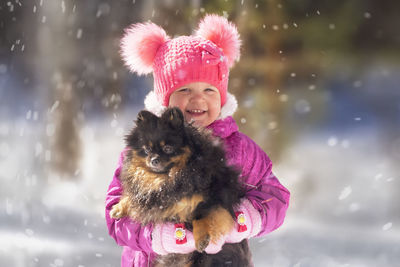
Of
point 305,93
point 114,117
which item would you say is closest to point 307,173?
point 305,93

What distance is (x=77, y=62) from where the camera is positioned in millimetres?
2377

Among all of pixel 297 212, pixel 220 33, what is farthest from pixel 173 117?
pixel 297 212

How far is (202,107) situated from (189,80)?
3.1 inches

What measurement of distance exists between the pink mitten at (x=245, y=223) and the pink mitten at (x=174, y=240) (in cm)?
4

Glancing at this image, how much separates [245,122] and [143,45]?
1.14 meters

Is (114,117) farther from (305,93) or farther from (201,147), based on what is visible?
(201,147)

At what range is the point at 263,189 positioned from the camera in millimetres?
973

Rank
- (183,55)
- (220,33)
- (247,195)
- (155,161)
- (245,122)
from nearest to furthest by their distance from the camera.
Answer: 1. (155,161)
2. (247,195)
3. (183,55)
4. (220,33)
5. (245,122)

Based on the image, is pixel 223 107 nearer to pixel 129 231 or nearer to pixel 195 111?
pixel 195 111

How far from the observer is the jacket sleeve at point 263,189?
3.06 feet

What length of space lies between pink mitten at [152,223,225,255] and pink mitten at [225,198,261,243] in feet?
0.13

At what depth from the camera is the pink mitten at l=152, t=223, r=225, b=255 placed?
0.82 metres

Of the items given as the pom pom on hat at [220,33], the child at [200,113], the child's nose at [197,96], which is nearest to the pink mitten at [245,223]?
the child at [200,113]

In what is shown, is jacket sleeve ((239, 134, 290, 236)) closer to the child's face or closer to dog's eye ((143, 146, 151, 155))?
the child's face
